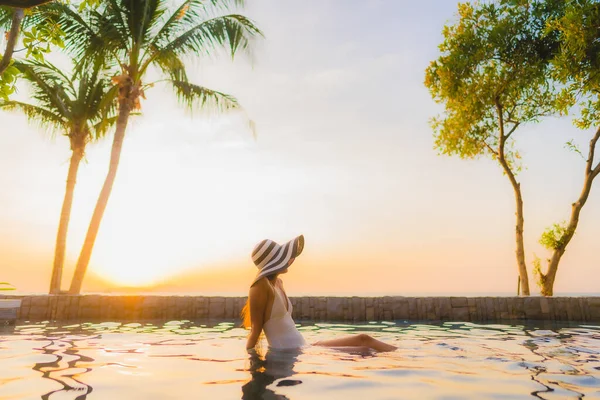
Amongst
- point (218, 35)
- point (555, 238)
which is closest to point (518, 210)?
point (555, 238)

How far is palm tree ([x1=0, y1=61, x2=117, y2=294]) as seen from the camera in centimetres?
1317

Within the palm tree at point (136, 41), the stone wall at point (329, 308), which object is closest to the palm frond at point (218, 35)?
the palm tree at point (136, 41)

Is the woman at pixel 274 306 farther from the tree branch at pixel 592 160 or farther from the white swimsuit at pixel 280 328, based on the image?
the tree branch at pixel 592 160

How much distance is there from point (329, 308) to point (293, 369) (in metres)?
6.04

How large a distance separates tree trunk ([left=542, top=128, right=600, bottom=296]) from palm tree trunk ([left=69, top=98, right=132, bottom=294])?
11.5 meters

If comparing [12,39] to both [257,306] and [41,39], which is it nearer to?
[41,39]

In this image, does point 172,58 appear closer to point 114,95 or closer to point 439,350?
point 114,95

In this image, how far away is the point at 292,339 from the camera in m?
4.74

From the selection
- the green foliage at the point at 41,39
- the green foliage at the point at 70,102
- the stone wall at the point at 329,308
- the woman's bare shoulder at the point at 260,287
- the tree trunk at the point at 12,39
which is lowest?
the stone wall at the point at 329,308

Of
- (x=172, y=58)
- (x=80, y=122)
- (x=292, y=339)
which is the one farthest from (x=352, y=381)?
(x=80, y=122)

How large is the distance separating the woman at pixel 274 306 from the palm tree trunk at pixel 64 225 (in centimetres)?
976

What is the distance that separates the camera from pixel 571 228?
39.5ft

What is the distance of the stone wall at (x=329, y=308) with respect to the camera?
30.7 feet

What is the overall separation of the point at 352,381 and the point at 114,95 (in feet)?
40.7
